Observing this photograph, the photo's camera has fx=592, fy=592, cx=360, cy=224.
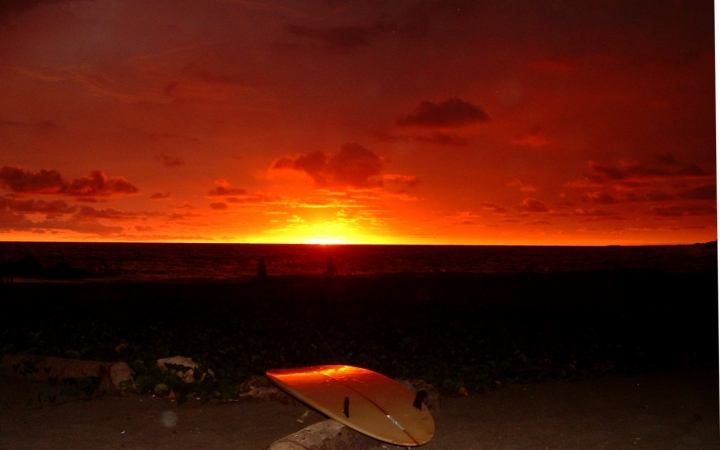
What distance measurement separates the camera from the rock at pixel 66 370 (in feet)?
23.9

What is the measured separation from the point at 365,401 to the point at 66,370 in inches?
172

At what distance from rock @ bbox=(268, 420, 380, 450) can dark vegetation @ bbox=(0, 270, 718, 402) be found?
2.22 metres

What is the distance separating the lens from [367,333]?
12.1 m

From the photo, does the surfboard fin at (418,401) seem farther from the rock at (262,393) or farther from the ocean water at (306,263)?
the ocean water at (306,263)

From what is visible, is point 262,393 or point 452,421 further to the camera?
point 262,393

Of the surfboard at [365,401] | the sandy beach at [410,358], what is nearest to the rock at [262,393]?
the sandy beach at [410,358]

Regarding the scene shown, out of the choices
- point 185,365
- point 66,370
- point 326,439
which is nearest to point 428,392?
point 326,439

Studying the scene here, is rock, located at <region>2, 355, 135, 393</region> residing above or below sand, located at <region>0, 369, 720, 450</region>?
above

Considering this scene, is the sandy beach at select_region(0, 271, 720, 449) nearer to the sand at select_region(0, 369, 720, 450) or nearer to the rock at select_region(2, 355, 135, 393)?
the sand at select_region(0, 369, 720, 450)

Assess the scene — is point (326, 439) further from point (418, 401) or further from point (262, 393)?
point (262, 393)

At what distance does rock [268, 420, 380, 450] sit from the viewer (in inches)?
195

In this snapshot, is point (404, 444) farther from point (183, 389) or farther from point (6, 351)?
point (6, 351)

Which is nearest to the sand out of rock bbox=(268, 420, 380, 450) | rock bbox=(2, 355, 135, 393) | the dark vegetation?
rock bbox=(2, 355, 135, 393)

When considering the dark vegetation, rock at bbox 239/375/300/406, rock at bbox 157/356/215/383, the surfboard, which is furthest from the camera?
Result: the dark vegetation
